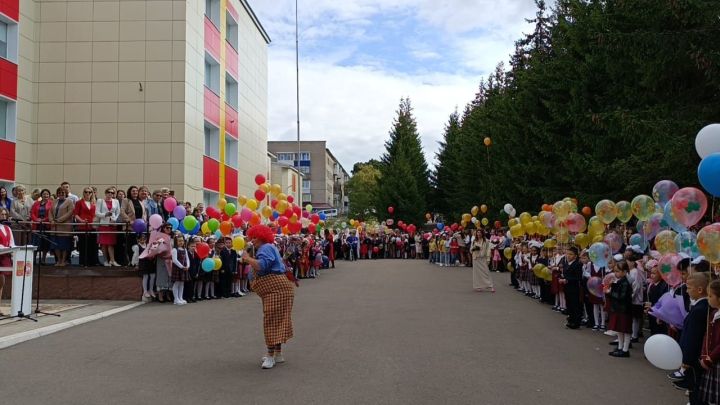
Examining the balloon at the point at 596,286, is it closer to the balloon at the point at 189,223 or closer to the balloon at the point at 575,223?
the balloon at the point at 575,223

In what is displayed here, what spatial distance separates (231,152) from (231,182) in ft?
6.09

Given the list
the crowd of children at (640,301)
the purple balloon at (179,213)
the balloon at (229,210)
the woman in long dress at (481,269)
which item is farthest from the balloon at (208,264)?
the crowd of children at (640,301)

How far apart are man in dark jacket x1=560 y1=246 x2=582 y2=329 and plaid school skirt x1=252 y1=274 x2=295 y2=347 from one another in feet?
19.8

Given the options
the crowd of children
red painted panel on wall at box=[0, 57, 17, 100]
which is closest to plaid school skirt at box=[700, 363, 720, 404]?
the crowd of children

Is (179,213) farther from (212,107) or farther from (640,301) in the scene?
(212,107)

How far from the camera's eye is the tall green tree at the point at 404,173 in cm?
5838

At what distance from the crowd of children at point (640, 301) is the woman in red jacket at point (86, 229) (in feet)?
38.0

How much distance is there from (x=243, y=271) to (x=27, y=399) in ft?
36.4

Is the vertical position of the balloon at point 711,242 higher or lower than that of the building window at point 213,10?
lower

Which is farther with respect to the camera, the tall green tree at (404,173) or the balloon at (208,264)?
the tall green tree at (404,173)

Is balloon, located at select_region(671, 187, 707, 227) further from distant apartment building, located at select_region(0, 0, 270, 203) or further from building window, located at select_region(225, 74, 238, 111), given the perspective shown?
building window, located at select_region(225, 74, 238, 111)

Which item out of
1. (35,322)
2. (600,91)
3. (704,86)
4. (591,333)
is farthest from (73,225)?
(600,91)

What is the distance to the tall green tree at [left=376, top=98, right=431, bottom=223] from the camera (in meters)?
58.4

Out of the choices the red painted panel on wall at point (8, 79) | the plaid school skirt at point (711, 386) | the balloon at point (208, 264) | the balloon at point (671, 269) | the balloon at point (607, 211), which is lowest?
the plaid school skirt at point (711, 386)
